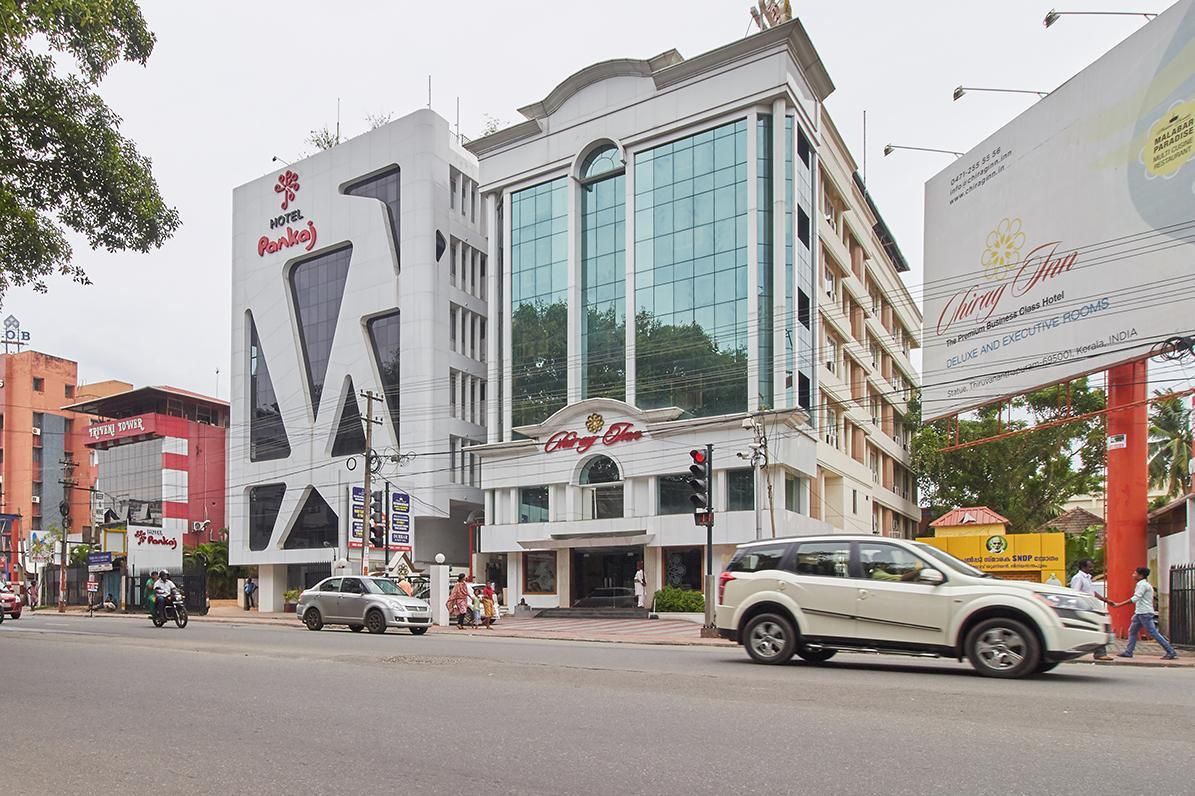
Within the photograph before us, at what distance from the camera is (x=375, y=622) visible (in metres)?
25.5

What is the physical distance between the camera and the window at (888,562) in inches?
508

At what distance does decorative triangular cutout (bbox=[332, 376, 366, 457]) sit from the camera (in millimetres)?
51188

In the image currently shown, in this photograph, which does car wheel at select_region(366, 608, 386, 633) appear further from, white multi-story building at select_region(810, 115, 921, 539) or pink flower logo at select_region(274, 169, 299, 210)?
pink flower logo at select_region(274, 169, 299, 210)

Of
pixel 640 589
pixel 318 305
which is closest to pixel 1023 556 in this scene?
pixel 640 589

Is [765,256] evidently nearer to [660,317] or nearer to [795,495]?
[660,317]

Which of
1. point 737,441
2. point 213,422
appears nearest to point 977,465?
point 737,441

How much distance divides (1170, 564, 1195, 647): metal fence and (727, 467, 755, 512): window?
62.8 feet

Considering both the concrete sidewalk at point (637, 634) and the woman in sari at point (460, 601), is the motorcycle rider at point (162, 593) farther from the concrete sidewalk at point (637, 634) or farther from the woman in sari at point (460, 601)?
the woman in sari at point (460, 601)

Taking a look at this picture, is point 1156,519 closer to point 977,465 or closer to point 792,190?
point 792,190

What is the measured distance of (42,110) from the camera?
41.1 ft

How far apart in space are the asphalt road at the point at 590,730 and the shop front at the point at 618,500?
82.1 feet

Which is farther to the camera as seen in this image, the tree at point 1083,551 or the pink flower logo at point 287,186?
the pink flower logo at point 287,186

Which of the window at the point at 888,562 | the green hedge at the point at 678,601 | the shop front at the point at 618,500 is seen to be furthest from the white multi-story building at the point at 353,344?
the window at the point at 888,562

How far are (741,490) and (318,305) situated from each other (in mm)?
26702
